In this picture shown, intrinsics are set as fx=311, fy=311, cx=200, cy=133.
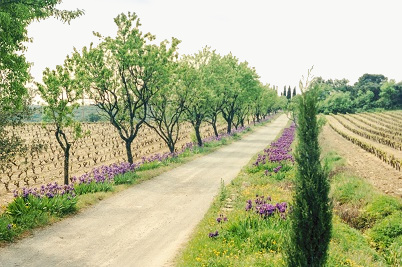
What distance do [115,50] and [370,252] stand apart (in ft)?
54.8

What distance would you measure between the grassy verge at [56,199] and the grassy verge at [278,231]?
5.19m

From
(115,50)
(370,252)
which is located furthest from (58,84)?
(370,252)

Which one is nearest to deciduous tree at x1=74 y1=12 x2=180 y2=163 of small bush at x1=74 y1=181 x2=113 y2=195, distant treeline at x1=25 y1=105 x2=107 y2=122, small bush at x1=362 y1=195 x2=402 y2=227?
distant treeline at x1=25 y1=105 x2=107 y2=122

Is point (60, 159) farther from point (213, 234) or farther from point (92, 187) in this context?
point (213, 234)

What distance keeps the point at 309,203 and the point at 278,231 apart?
2968 mm

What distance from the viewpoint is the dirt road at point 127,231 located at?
8.47m

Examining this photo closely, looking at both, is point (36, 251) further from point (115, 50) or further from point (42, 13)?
point (115, 50)

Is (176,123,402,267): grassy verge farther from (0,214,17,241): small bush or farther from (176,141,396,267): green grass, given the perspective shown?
(0,214,17,241): small bush

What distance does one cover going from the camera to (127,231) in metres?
10.5

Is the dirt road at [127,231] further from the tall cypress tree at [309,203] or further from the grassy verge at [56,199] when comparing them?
the tall cypress tree at [309,203]

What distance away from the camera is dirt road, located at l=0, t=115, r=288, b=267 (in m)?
8.47

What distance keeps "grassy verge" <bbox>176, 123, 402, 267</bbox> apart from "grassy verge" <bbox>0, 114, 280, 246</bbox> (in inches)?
204

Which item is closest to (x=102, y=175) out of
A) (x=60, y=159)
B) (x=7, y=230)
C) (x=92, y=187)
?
(x=92, y=187)

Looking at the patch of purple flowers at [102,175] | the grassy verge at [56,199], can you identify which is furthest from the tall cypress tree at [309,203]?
the patch of purple flowers at [102,175]
